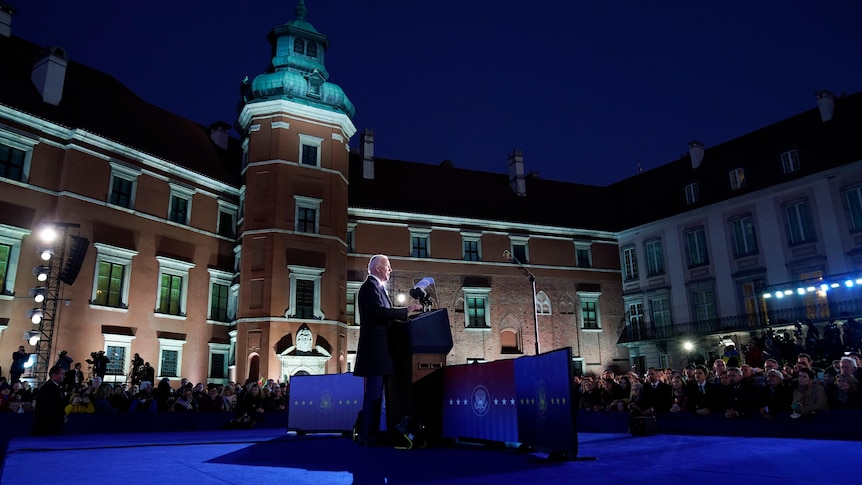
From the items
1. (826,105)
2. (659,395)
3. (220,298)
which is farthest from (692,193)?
→ (220,298)

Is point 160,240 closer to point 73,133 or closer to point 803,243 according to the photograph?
point 73,133

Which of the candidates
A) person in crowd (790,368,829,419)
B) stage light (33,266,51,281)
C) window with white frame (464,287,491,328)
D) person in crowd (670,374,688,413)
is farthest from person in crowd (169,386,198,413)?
window with white frame (464,287,491,328)

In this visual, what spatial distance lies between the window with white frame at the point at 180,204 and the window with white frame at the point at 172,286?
2.15 metres

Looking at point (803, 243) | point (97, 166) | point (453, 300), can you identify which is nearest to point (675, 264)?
point (803, 243)

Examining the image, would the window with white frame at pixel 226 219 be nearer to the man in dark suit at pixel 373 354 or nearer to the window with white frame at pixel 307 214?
the window with white frame at pixel 307 214

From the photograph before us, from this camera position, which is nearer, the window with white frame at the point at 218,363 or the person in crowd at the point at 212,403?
the person in crowd at the point at 212,403

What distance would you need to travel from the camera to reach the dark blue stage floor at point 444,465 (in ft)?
14.2

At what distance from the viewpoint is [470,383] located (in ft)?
24.2

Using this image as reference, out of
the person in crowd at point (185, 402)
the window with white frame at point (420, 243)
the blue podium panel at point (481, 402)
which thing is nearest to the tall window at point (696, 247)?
the window with white frame at point (420, 243)

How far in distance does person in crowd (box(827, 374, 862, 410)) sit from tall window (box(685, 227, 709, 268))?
25.6 m

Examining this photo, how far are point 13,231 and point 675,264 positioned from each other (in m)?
33.8

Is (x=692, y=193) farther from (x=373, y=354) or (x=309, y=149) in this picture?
(x=373, y=354)

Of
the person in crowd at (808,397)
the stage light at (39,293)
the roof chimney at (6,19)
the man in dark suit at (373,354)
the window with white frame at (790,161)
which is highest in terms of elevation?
the roof chimney at (6,19)

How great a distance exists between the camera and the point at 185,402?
56.8ft
